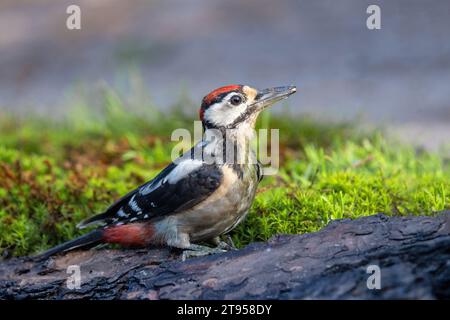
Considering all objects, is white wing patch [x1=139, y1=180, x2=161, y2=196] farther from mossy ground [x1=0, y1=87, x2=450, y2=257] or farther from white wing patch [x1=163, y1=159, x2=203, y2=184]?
mossy ground [x1=0, y1=87, x2=450, y2=257]

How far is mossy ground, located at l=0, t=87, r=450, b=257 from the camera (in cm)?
533

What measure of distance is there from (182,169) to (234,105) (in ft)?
1.82

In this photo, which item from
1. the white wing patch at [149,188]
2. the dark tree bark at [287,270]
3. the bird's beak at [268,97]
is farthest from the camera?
the bird's beak at [268,97]

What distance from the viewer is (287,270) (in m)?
4.08

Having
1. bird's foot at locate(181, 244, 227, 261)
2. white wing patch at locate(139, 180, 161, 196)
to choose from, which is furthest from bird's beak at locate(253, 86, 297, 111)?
bird's foot at locate(181, 244, 227, 261)

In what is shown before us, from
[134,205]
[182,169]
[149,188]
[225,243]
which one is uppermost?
[182,169]

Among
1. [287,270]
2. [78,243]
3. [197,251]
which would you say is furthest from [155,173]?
[287,270]

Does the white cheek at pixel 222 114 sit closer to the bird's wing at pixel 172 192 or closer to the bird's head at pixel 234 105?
the bird's head at pixel 234 105

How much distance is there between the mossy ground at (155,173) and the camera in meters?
5.33

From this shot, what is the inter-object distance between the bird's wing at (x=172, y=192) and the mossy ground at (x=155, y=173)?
1.96ft

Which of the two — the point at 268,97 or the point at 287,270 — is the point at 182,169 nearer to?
the point at 268,97

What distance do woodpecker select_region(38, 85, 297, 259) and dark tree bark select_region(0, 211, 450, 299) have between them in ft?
0.46

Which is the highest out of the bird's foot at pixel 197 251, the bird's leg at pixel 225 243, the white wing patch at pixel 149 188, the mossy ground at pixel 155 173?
the white wing patch at pixel 149 188

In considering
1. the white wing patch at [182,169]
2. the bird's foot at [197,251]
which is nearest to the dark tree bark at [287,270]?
the bird's foot at [197,251]
